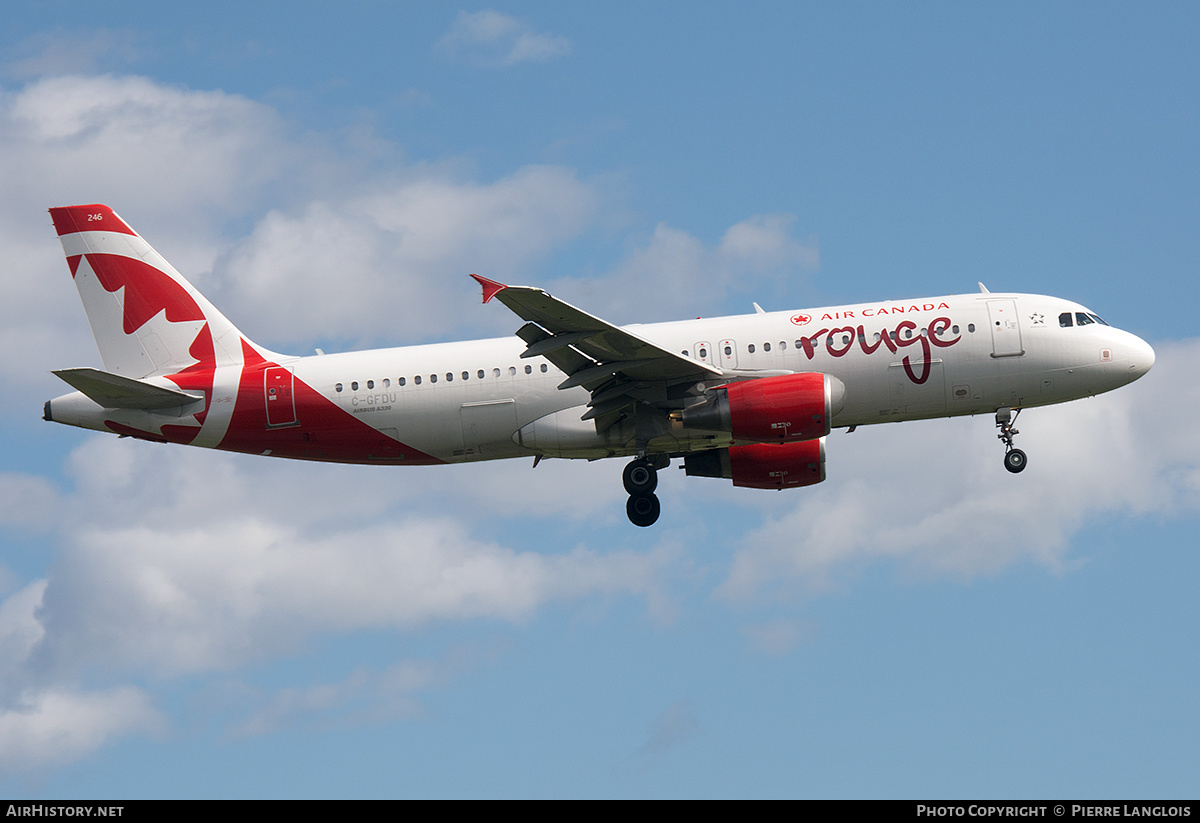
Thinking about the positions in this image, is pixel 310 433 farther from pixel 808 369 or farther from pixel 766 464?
pixel 808 369

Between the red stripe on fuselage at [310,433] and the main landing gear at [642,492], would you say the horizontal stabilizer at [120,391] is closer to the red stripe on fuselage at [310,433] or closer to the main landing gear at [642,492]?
the red stripe on fuselage at [310,433]

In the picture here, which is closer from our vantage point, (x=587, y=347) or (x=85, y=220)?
(x=587, y=347)

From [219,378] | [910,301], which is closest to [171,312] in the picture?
[219,378]

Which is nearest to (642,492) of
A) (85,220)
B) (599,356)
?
(599,356)

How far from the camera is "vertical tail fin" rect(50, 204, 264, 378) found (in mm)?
39094

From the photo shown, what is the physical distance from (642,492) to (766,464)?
4.50m

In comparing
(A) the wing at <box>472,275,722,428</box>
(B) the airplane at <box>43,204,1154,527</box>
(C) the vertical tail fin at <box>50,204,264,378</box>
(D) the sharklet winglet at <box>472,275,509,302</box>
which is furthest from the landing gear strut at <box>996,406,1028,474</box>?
(C) the vertical tail fin at <box>50,204,264,378</box>

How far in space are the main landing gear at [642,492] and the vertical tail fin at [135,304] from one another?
12698 millimetres

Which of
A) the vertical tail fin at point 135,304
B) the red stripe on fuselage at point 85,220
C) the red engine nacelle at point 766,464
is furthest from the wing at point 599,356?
the red stripe on fuselage at point 85,220

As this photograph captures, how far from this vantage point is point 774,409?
1340 inches

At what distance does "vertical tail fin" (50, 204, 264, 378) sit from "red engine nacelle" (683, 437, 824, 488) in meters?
15.2

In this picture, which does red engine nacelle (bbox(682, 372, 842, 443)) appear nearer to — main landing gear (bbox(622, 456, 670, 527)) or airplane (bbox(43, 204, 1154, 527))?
airplane (bbox(43, 204, 1154, 527))

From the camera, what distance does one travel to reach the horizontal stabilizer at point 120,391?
117 feet
